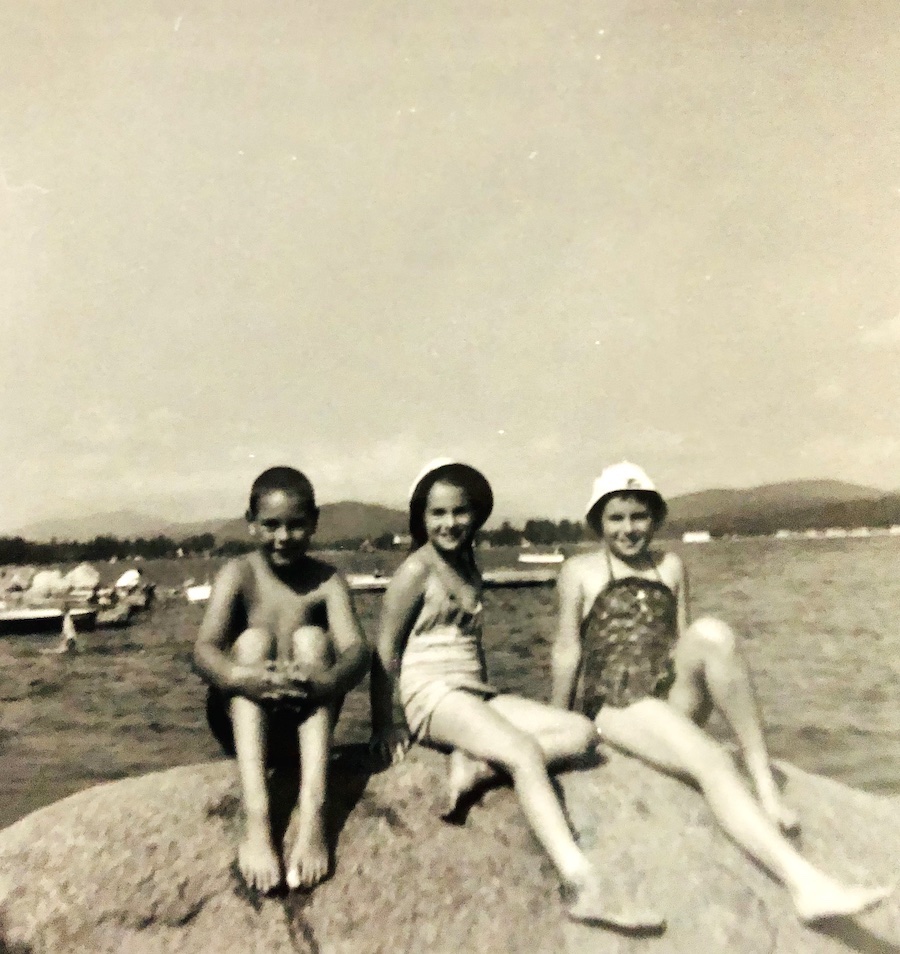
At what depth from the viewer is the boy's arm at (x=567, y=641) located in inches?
111

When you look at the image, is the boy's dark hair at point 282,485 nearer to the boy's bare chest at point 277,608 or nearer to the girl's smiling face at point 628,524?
the boy's bare chest at point 277,608

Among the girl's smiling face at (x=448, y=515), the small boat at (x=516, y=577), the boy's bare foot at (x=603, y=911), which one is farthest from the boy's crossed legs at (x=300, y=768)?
the small boat at (x=516, y=577)

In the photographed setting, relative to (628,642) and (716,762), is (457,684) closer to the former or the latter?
(628,642)

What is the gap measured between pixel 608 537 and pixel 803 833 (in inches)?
44.1

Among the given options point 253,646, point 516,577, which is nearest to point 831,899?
point 253,646

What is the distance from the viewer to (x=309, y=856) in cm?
228

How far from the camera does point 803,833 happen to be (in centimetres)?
255

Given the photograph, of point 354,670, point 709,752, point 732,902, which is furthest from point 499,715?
point 732,902

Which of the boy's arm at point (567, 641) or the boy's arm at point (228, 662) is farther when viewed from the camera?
the boy's arm at point (567, 641)

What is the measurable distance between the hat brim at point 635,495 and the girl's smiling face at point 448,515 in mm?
454

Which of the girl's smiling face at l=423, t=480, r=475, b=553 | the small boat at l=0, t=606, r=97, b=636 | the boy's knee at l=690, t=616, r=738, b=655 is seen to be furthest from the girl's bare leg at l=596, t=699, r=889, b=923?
the small boat at l=0, t=606, r=97, b=636

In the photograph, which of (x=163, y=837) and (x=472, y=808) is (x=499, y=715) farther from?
(x=163, y=837)

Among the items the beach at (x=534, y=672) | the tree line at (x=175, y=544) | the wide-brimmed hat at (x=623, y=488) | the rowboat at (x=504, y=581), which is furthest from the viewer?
the rowboat at (x=504, y=581)

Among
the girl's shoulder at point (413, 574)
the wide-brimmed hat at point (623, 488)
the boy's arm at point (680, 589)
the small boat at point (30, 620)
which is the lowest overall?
the small boat at point (30, 620)
